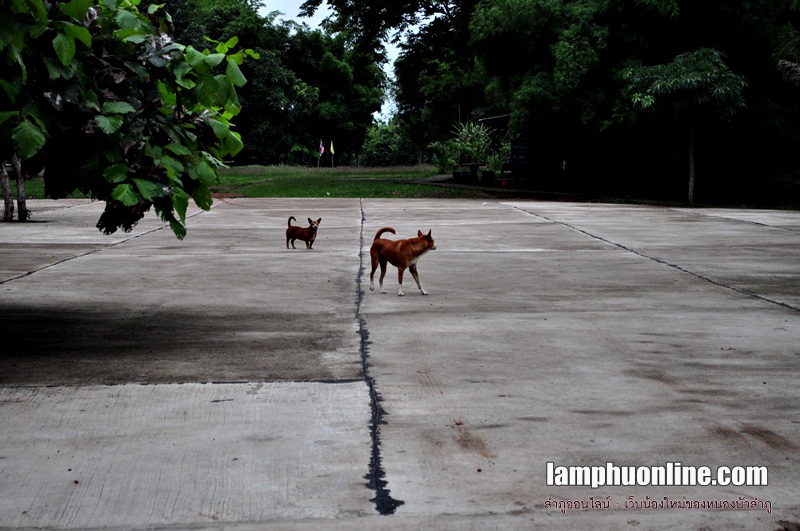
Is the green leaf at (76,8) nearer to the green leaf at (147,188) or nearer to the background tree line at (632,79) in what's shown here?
the green leaf at (147,188)

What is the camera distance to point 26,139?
6617 millimetres

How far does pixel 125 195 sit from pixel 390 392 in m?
2.46

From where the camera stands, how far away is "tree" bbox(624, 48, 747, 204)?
25.1 meters

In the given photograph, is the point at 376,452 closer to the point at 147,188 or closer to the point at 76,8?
the point at 147,188

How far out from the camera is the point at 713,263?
13.6 m

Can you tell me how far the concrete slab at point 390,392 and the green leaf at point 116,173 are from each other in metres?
1.41

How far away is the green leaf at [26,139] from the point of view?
659 centimetres

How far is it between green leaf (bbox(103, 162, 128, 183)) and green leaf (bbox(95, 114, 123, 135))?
27 centimetres

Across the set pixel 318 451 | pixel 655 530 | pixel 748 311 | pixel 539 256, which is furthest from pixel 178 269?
pixel 655 530

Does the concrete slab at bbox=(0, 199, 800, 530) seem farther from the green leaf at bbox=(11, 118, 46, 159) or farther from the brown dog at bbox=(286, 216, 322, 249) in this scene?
the green leaf at bbox=(11, 118, 46, 159)

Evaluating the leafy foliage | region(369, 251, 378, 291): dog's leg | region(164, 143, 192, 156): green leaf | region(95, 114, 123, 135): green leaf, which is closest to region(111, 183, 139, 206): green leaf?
region(95, 114, 123, 135): green leaf

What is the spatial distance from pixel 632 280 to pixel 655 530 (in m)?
7.93

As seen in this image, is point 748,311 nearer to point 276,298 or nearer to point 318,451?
point 276,298

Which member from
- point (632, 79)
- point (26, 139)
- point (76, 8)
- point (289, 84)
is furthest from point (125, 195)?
point (289, 84)
